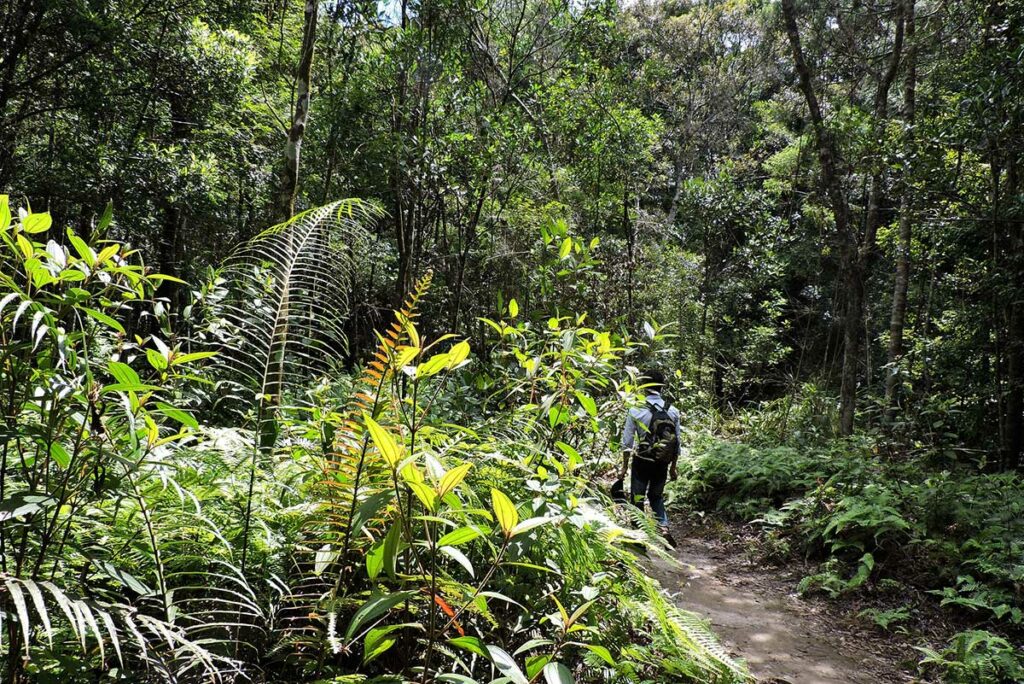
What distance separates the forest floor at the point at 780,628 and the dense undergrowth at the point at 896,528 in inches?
8.7

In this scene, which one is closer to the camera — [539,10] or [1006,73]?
[1006,73]

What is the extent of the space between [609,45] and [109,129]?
8869 millimetres

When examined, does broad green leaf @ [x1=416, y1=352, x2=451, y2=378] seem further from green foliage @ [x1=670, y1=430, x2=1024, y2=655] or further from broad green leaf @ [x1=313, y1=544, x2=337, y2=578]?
green foliage @ [x1=670, y1=430, x2=1024, y2=655]

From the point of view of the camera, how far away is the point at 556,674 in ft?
4.89

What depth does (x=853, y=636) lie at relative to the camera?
518 centimetres

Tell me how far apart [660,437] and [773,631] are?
198 centimetres

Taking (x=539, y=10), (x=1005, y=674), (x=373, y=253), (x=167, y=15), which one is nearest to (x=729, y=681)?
(x=1005, y=674)

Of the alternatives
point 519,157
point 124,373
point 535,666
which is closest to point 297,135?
point 519,157

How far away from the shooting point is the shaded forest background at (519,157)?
7.89 m

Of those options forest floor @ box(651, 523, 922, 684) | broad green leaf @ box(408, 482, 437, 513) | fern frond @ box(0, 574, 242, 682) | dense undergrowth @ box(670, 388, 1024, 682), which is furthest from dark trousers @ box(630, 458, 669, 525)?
broad green leaf @ box(408, 482, 437, 513)

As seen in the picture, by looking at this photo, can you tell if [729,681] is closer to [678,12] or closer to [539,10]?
[539,10]

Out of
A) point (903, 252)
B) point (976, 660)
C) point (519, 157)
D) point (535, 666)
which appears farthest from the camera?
point (903, 252)

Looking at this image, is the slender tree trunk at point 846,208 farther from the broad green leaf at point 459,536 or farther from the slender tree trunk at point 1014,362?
the broad green leaf at point 459,536

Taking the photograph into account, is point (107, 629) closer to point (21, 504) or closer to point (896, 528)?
point (21, 504)
